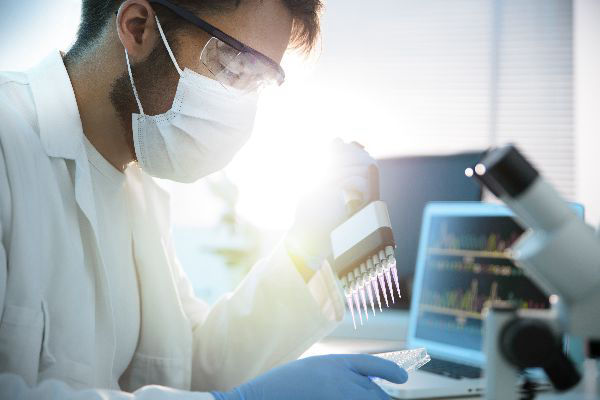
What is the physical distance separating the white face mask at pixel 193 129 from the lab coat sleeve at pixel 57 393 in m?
0.55

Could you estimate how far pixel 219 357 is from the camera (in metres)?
1.33

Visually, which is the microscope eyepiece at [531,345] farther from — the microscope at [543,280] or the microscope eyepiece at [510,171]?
the microscope eyepiece at [510,171]

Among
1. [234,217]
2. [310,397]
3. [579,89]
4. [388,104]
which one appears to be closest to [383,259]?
[310,397]

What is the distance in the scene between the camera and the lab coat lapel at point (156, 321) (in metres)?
1.25

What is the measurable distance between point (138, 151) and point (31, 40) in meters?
1.33

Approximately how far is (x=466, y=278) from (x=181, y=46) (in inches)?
42.3

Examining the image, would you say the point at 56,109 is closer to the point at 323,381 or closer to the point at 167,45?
the point at 167,45

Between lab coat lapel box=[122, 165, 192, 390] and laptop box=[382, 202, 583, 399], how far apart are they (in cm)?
64

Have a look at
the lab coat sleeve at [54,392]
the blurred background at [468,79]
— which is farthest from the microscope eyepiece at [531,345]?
the blurred background at [468,79]

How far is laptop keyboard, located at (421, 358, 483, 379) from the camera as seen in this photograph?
129 cm

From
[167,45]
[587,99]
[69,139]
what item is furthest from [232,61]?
[587,99]

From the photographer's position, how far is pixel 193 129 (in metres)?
1.22

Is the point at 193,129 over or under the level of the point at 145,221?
over

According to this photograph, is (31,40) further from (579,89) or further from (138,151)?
(579,89)
